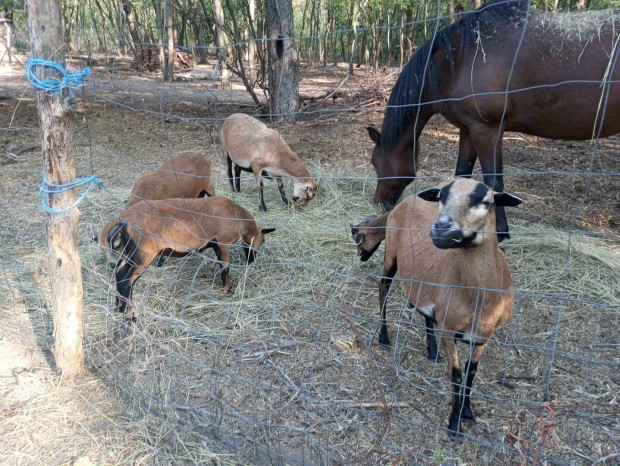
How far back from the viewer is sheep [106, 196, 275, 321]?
4.07 meters

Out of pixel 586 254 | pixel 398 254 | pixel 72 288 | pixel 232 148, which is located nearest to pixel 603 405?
pixel 398 254

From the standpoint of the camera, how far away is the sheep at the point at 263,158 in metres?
6.53

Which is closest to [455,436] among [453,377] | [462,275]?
[453,377]

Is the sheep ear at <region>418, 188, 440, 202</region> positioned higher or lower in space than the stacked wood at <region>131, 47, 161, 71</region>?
lower

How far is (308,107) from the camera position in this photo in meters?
12.2

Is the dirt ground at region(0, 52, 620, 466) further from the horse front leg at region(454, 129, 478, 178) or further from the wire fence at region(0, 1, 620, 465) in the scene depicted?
the horse front leg at region(454, 129, 478, 178)

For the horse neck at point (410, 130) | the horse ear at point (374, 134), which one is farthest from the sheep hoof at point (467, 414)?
the horse ear at point (374, 134)

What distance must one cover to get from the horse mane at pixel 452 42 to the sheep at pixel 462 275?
6.31 ft

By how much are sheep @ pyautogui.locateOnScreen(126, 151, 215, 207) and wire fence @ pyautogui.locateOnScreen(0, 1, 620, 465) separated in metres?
0.74

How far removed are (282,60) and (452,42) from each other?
20.3 feet

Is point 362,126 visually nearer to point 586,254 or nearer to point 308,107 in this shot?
point 308,107

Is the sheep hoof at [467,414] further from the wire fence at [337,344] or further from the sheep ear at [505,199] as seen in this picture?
the sheep ear at [505,199]

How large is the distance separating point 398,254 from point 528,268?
1758 millimetres

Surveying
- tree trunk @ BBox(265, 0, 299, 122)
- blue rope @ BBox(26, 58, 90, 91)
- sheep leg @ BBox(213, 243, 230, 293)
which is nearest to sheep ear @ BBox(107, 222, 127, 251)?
sheep leg @ BBox(213, 243, 230, 293)
